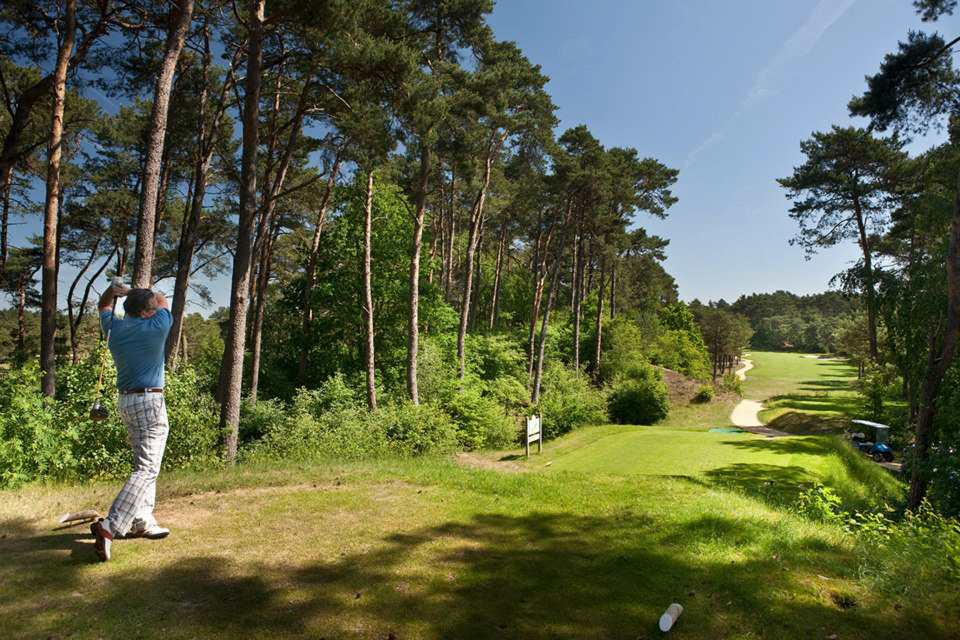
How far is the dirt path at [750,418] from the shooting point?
29844 mm

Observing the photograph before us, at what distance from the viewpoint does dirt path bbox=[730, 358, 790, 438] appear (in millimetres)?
29844

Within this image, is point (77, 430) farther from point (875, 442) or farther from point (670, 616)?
point (875, 442)

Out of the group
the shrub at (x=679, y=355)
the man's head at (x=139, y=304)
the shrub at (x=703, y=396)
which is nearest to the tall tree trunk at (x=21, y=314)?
the man's head at (x=139, y=304)

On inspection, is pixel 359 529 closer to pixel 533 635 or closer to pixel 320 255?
pixel 533 635

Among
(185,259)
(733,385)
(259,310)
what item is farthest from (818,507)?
(733,385)

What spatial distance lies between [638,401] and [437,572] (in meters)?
27.1

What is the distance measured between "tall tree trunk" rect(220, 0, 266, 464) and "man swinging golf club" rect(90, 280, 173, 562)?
Result: 6.09 metres

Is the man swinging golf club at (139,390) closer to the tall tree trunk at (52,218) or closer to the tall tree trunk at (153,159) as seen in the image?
the tall tree trunk at (153,159)

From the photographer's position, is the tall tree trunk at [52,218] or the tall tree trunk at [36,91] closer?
the tall tree trunk at [36,91]

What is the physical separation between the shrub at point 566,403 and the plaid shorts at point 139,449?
719 inches

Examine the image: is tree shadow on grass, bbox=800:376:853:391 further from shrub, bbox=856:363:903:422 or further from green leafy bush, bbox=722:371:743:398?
shrub, bbox=856:363:903:422

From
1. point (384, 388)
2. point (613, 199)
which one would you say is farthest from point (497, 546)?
point (613, 199)

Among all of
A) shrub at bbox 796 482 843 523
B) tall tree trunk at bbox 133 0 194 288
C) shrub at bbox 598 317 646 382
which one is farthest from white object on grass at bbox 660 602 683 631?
shrub at bbox 598 317 646 382

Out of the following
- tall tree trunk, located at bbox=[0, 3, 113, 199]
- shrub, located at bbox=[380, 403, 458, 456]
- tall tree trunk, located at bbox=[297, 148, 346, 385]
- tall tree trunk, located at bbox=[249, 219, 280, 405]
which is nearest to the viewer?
tall tree trunk, located at bbox=[0, 3, 113, 199]
